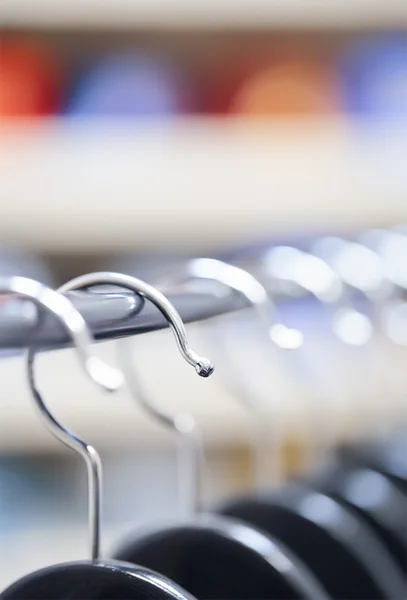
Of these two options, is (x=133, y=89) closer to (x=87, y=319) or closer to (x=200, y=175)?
(x=200, y=175)

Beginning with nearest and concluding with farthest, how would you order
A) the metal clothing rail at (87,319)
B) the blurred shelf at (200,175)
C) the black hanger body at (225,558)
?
the metal clothing rail at (87,319), the black hanger body at (225,558), the blurred shelf at (200,175)

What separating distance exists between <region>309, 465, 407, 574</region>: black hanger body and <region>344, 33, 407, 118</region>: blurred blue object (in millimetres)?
930

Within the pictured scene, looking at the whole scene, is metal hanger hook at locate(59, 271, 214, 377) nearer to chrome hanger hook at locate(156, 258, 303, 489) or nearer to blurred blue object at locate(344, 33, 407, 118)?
chrome hanger hook at locate(156, 258, 303, 489)

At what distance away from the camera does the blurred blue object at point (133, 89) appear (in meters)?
1.52

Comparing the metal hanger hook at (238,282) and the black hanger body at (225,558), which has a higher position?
the metal hanger hook at (238,282)

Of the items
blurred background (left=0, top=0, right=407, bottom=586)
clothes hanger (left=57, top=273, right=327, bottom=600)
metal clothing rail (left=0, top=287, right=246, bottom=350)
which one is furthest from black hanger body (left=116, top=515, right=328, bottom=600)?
blurred background (left=0, top=0, right=407, bottom=586)

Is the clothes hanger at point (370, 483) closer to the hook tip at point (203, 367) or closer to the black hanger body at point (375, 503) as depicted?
the black hanger body at point (375, 503)

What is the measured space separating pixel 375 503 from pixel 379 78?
1.01 m

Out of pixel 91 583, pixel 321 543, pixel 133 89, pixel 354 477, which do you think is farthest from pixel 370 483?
pixel 133 89

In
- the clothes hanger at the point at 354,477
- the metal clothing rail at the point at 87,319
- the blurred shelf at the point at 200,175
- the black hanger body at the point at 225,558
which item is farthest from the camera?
the blurred shelf at the point at 200,175

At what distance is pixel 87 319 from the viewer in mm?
344

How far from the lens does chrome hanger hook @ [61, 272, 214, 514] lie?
339 millimetres

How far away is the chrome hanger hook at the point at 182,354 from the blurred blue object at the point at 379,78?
1.04 metres

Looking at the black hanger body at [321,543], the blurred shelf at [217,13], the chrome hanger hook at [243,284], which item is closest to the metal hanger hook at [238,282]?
the chrome hanger hook at [243,284]
